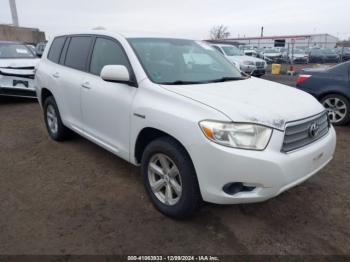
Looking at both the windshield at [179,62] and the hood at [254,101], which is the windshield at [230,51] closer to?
the windshield at [179,62]

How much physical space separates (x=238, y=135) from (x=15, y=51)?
28.2ft

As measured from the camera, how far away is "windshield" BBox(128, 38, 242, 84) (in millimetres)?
3246

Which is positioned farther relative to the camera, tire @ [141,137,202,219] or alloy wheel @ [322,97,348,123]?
alloy wheel @ [322,97,348,123]

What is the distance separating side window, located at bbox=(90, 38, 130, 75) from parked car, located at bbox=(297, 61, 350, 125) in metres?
4.63

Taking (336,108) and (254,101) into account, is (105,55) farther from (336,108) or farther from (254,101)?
(336,108)

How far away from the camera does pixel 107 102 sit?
3.50m

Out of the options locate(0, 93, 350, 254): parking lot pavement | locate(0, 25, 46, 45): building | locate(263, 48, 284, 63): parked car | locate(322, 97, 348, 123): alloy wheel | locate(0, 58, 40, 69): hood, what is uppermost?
locate(0, 25, 46, 45): building

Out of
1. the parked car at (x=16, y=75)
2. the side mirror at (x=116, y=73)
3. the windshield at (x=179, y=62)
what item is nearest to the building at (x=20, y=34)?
the parked car at (x=16, y=75)

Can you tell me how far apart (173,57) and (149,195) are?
1.57 meters

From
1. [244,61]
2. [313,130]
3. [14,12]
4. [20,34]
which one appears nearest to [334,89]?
[313,130]

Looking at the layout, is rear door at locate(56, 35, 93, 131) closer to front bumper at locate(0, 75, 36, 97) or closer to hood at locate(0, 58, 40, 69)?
front bumper at locate(0, 75, 36, 97)

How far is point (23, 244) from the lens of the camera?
266cm

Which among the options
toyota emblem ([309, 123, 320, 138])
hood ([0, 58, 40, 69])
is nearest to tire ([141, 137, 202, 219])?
toyota emblem ([309, 123, 320, 138])

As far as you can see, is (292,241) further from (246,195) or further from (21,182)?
(21,182)
